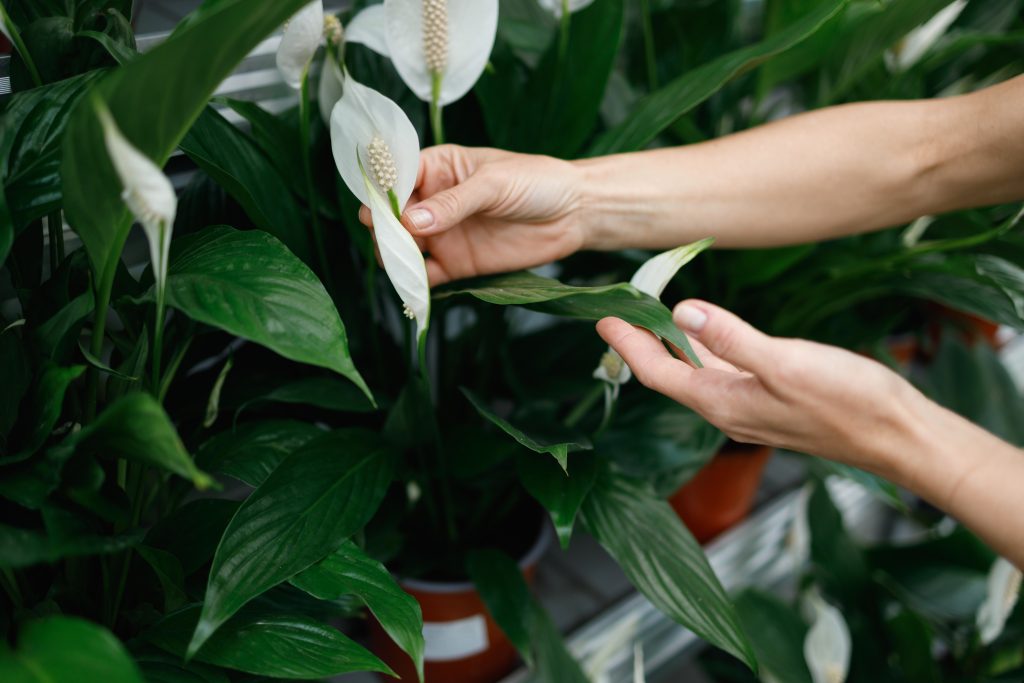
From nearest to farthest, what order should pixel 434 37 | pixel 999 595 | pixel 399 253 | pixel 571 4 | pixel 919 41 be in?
pixel 399 253 → pixel 434 37 → pixel 571 4 → pixel 999 595 → pixel 919 41

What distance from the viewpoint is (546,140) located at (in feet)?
2.39

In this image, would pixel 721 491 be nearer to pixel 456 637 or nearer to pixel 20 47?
pixel 456 637

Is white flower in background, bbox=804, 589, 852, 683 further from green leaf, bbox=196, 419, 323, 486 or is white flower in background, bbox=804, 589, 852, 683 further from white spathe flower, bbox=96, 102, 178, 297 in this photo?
white spathe flower, bbox=96, 102, 178, 297

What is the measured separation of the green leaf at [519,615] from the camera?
0.69 metres

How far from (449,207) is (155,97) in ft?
0.72

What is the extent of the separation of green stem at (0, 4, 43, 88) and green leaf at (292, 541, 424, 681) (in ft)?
1.13

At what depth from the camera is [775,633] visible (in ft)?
3.01

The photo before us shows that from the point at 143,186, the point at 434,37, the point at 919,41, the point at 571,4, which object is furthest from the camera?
the point at 919,41

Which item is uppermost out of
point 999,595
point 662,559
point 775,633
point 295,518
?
point 295,518

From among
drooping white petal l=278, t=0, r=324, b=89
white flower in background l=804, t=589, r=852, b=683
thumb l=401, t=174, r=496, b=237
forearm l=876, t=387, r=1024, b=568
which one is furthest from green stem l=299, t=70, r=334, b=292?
white flower in background l=804, t=589, r=852, b=683

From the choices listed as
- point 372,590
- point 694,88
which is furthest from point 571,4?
point 372,590

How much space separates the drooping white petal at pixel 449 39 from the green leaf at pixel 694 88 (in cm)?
16

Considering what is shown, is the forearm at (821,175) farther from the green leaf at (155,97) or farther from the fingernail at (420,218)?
the green leaf at (155,97)

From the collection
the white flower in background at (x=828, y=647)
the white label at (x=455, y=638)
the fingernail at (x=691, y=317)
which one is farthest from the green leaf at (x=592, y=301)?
the white flower in background at (x=828, y=647)
